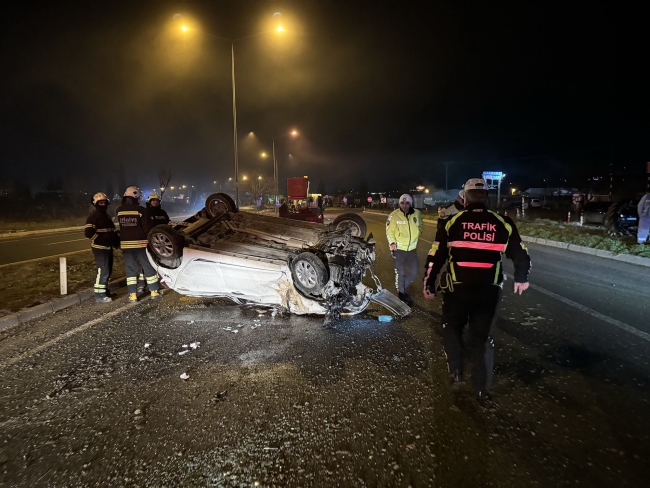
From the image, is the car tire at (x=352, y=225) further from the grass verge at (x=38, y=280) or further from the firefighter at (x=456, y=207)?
the grass verge at (x=38, y=280)

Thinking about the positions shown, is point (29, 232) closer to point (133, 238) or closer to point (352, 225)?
point (133, 238)

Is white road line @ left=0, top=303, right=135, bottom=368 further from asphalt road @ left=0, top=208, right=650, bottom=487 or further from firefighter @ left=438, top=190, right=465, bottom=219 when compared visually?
firefighter @ left=438, top=190, right=465, bottom=219

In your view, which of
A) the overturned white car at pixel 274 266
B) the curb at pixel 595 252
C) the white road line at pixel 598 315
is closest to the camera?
the white road line at pixel 598 315

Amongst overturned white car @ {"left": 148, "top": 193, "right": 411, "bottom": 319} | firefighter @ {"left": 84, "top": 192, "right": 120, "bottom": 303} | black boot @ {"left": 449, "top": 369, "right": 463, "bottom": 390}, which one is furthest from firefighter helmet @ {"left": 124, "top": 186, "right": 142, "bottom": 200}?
black boot @ {"left": 449, "top": 369, "right": 463, "bottom": 390}

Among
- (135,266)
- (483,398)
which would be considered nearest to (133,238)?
(135,266)

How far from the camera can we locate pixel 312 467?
228 cm

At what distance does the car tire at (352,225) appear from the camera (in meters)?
6.36

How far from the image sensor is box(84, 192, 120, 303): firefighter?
6.13 metres

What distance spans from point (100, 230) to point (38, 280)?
242cm

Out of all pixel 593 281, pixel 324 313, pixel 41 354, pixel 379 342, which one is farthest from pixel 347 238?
pixel 593 281

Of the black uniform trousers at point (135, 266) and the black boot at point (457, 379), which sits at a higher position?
the black uniform trousers at point (135, 266)

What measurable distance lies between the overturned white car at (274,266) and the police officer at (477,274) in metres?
1.82

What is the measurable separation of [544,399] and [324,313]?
2.69 meters

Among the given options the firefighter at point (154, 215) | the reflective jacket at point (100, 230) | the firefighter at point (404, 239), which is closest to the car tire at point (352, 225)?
the firefighter at point (404, 239)
